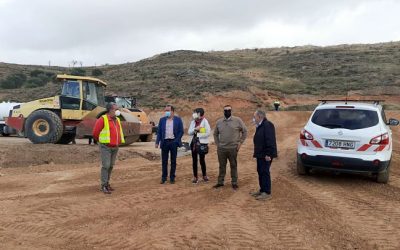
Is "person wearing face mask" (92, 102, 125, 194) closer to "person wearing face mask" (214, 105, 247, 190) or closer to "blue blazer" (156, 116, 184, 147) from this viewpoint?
"blue blazer" (156, 116, 184, 147)

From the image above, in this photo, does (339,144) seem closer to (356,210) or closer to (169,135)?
(356,210)

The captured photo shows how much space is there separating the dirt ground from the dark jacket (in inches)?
34.1

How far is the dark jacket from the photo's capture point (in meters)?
8.66

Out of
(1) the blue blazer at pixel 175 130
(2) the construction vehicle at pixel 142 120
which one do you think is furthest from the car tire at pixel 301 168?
(2) the construction vehicle at pixel 142 120

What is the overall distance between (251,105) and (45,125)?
25567mm

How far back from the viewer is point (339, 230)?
22.2ft

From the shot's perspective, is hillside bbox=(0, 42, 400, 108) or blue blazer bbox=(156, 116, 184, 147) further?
hillside bbox=(0, 42, 400, 108)

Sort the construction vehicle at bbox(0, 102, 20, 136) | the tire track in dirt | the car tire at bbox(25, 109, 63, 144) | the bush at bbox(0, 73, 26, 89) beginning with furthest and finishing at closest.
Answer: the bush at bbox(0, 73, 26, 89), the construction vehicle at bbox(0, 102, 20, 136), the car tire at bbox(25, 109, 63, 144), the tire track in dirt

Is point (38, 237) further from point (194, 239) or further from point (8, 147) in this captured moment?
point (8, 147)

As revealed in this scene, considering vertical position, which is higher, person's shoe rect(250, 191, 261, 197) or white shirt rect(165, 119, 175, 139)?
white shirt rect(165, 119, 175, 139)

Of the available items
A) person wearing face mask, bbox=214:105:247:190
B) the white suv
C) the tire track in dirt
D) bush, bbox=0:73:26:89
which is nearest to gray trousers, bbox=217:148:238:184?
person wearing face mask, bbox=214:105:247:190

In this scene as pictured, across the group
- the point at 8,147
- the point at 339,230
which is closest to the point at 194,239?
the point at 339,230

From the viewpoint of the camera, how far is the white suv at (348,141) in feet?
32.2

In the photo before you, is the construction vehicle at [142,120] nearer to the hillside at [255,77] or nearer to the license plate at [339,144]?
the license plate at [339,144]
